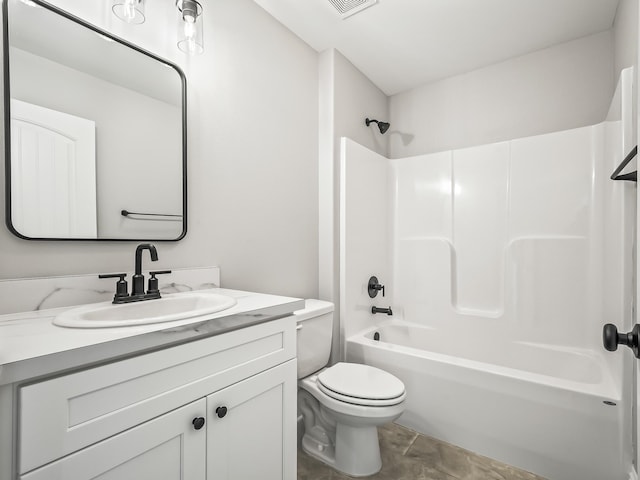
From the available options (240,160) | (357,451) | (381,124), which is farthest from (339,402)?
(381,124)

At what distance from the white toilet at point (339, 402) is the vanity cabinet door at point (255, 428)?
0.40 m

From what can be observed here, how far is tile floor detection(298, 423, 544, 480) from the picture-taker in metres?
1.60

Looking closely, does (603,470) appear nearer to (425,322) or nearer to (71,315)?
(425,322)

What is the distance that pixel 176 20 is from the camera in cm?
142

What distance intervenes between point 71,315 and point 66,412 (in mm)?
322

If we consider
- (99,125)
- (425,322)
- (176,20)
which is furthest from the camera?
(425,322)

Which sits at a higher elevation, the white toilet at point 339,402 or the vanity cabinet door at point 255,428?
the vanity cabinet door at point 255,428

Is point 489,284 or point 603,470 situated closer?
point 603,470

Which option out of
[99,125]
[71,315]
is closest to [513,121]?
[99,125]

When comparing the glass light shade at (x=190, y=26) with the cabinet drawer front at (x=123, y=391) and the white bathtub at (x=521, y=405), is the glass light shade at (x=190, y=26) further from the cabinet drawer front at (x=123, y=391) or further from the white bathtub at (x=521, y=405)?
the white bathtub at (x=521, y=405)

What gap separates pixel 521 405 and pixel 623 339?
1055 mm

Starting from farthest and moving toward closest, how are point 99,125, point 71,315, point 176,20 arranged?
1. point 176,20
2. point 99,125
3. point 71,315

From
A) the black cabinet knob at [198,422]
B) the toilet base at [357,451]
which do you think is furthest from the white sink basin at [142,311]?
the toilet base at [357,451]

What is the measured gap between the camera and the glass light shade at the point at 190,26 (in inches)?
52.6
